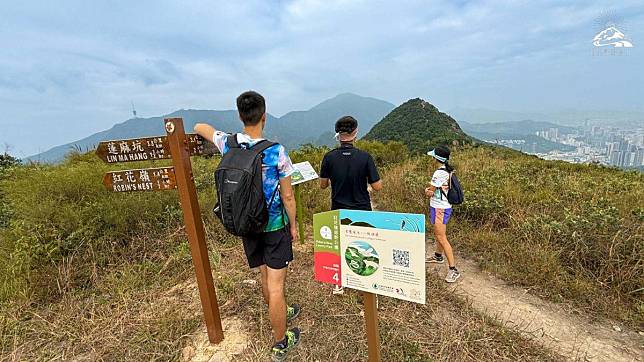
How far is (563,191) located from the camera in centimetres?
525

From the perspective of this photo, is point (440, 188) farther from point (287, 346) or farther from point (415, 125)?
point (415, 125)

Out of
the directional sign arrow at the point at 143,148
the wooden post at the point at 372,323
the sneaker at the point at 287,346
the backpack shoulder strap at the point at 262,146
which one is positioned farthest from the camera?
the directional sign arrow at the point at 143,148

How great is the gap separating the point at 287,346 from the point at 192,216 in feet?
4.07

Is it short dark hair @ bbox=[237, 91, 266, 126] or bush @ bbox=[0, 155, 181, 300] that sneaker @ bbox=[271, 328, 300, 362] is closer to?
short dark hair @ bbox=[237, 91, 266, 126]

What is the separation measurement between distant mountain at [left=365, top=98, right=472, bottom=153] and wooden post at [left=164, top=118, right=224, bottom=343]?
1925cm

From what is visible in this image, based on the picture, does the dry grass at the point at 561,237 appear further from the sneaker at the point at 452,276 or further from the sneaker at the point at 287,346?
the sneaker at the point at 287,346

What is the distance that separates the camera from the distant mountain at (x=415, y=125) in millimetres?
23531

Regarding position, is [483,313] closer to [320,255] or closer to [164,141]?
[320,255]

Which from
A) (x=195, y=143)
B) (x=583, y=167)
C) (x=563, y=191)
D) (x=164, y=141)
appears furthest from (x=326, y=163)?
(x=583, y=167)

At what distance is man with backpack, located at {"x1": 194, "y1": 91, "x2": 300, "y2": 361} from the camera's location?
6.17 feet

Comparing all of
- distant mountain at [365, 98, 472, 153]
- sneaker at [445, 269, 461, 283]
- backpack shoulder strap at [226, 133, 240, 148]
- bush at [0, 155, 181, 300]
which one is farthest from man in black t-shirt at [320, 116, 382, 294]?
distant mountain at [365, 98, 472, 153]

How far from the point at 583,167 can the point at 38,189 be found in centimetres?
1241

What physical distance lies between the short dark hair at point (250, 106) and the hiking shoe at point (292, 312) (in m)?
1.78

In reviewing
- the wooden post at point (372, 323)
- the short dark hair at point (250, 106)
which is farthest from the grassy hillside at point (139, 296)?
the short dark hair at point (250, 106)
